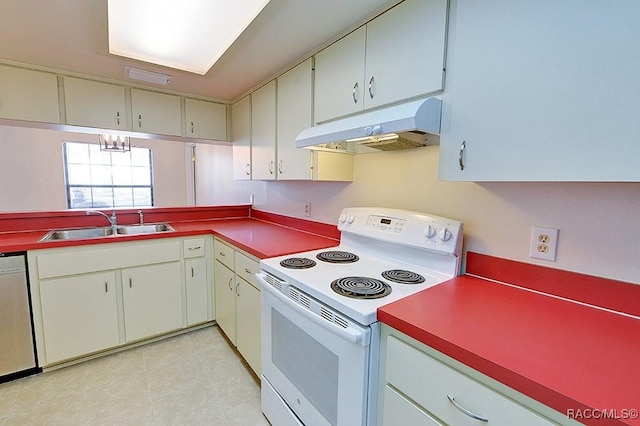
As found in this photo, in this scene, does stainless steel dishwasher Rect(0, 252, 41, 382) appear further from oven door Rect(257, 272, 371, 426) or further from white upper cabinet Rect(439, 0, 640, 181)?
white upper cabinet Rect(439, 0, 640, 181)

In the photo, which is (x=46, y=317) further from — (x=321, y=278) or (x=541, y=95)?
(x=541, y=95)

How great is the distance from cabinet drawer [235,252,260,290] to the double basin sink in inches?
32.9

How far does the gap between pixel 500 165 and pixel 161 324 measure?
2.55 meters

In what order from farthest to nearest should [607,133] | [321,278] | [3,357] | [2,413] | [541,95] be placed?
1. [3,357]
2. [2,413]
3. [321,278]
4. [541,95]
5. [607,133]

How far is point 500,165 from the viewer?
3.08 ft

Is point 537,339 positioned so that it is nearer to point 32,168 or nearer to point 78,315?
point 78,315

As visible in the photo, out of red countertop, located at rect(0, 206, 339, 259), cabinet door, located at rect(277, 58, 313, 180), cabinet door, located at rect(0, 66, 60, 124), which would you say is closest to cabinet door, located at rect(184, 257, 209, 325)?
red countertop, located at rect(0, 206, 339, 259)

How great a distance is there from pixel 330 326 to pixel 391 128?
0.78 m

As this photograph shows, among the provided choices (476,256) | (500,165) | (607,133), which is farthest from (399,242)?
(607,133)

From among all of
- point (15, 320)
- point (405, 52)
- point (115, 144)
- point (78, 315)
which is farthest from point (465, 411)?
point (115, 144)

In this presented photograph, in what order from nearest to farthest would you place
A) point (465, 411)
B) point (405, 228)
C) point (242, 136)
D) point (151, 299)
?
1. point (465, 411)
2. point (405, 228)
3. point (151, 299)
4. point (242, 136)

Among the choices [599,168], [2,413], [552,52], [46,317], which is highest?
[552,52]

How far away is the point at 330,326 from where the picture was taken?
1059 mm

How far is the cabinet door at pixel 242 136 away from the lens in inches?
104
